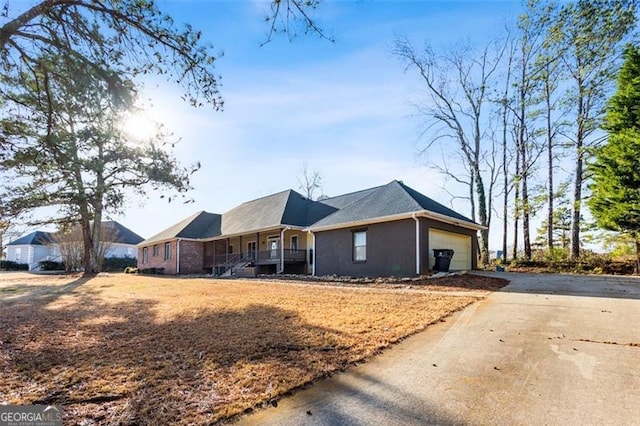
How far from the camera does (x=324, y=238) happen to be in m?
16.7

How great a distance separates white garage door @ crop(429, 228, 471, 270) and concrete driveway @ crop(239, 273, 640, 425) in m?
8.03

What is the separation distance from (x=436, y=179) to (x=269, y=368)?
25.1 m

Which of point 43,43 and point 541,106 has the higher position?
point 541,106

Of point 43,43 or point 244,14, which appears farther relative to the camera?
point 43,43

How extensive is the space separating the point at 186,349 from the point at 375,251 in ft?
34.9

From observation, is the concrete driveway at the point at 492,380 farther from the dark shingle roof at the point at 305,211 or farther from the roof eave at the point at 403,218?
the dark shingle roof at the point at 305,211

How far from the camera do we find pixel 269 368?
148 inches

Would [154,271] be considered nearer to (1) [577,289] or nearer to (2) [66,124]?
(2) [66,124]

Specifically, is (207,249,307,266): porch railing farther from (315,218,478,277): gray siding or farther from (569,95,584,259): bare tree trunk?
(569,95,584,259): bare tree trunk

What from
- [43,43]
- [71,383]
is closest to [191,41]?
[43,43]

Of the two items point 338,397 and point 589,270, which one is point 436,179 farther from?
point 338,397

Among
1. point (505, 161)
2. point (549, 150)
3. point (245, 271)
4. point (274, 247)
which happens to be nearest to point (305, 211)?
point (274, 247)

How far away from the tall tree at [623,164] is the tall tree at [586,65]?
2989 millimetres

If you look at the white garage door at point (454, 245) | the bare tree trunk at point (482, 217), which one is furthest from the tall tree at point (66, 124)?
the bare tree trunk at point (482, 217)
